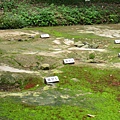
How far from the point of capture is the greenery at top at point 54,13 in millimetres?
9906

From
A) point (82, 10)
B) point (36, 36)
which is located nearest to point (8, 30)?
point (36, 36)

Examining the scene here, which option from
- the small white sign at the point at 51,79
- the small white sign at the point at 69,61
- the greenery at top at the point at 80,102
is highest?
the small white sign at the point at 69,61

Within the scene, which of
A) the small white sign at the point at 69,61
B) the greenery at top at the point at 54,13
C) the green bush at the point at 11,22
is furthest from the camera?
the greenery at top at the point at 54,13

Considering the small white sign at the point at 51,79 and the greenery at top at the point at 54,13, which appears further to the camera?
the greenery at top at the point at 54,13

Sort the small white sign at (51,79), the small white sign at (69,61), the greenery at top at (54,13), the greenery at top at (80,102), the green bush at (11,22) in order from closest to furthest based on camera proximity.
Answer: the greenery at top at (80,102) < the small white sign at (51,79) < the small white sign at (69,61) < the green bush at (11,22) < the greenery at top at (54,13)

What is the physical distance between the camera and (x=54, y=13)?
34.5 feet

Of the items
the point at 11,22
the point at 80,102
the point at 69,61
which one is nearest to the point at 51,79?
the point at 80,102

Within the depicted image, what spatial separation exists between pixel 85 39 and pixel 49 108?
442 centimetres

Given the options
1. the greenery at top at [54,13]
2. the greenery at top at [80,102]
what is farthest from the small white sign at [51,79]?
the greenery at top at [54,13]

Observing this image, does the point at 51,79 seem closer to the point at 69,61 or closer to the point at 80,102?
the point at 80,102

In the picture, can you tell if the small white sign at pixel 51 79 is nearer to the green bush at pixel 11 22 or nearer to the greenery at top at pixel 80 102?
the greenery at top at pixel 80 102

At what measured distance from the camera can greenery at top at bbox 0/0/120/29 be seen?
9.91m

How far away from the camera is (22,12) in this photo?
405 inches

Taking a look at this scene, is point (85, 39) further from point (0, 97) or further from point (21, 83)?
point (0, 97)
